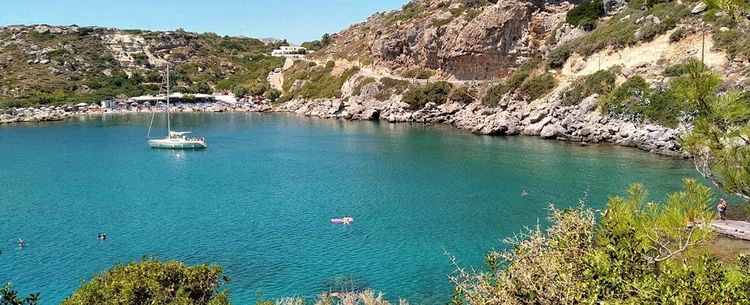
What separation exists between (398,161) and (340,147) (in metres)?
12.1

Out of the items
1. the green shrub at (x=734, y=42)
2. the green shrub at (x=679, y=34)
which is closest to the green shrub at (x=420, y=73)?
the green shrub at (x=679, y=34)

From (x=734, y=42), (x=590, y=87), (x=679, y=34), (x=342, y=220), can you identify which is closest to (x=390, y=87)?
(x=590, y=87)

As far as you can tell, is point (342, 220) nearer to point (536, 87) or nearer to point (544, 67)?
point (536, 87)

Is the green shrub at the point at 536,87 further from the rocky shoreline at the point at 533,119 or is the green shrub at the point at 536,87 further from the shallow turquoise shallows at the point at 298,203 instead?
the shallow turquoise shallows at the point at 298,203

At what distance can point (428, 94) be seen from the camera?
88312 millimetres

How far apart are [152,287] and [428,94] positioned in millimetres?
77113

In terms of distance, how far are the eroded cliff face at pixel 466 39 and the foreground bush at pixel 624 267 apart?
77.7m

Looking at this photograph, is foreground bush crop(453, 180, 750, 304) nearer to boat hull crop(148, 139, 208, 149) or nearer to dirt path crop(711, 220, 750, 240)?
dirt path crop(711, 220, 750, 240)

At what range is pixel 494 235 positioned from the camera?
30.0 m

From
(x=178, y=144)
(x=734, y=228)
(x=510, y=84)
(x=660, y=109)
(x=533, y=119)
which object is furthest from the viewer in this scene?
(x=510, y=84)

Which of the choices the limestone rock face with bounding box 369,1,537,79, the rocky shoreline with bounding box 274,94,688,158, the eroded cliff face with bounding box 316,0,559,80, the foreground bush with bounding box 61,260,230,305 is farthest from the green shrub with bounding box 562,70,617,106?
the foreground bush with bounding box 61,260,230,305

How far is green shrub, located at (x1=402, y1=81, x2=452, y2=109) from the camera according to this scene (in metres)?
87.4

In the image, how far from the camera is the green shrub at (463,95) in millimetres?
83875

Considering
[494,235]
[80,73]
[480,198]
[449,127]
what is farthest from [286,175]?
[80,73]
